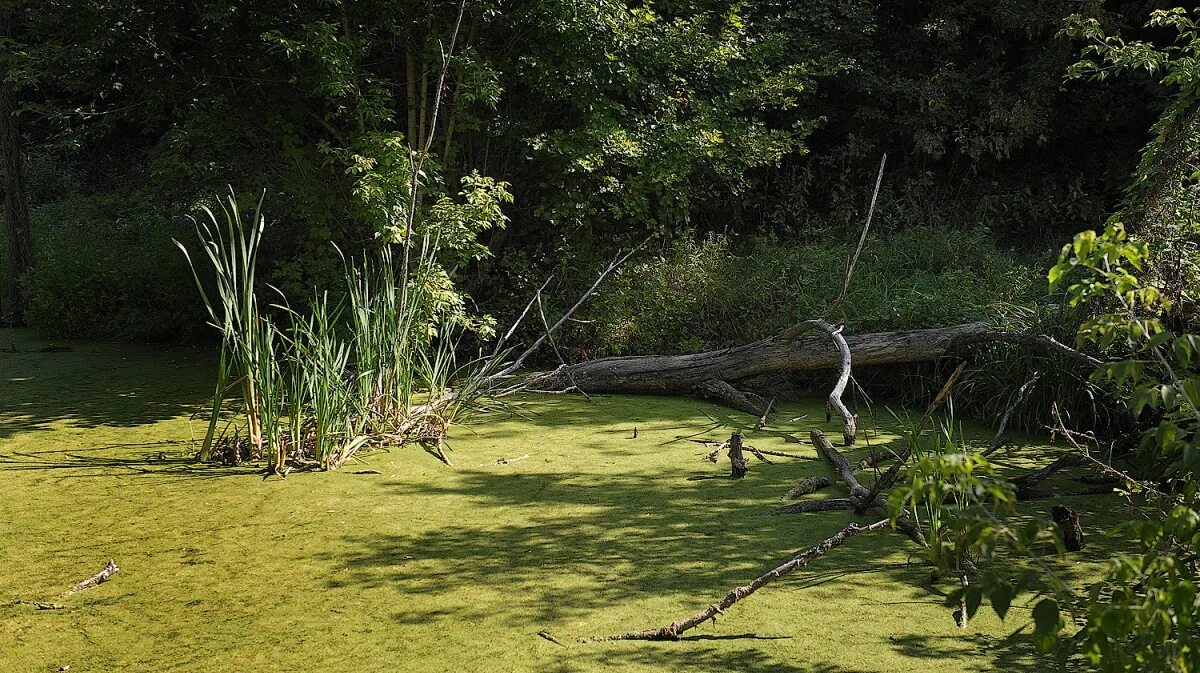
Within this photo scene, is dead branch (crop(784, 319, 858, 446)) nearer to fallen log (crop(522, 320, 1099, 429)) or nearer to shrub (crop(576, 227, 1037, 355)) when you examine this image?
fallen log (crop(522, 320, 1099, 429))

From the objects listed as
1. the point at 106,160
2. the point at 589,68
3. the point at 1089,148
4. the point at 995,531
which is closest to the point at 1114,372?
the point at 995,531

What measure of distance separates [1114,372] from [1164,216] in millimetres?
2934

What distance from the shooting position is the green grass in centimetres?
257

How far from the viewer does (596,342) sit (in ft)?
23.8

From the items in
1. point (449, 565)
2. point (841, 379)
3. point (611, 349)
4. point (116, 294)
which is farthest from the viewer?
point (116, 294)

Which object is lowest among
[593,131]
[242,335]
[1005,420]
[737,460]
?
[737,460]

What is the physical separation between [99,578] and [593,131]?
463 cm

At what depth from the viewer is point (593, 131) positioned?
700cm

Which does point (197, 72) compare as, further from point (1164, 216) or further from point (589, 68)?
point (1164, 216)

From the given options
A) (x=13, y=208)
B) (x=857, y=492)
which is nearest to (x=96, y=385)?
(x=13, y=208)

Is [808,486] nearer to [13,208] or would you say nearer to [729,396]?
[729,396]

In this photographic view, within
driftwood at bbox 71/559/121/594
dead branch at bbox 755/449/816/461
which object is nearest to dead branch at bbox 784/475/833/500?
dead branch at bbox 755/449/816/461

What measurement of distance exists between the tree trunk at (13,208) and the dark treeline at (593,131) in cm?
8

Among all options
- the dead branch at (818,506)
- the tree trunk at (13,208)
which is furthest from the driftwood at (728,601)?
the tree trunk at (13,208)
